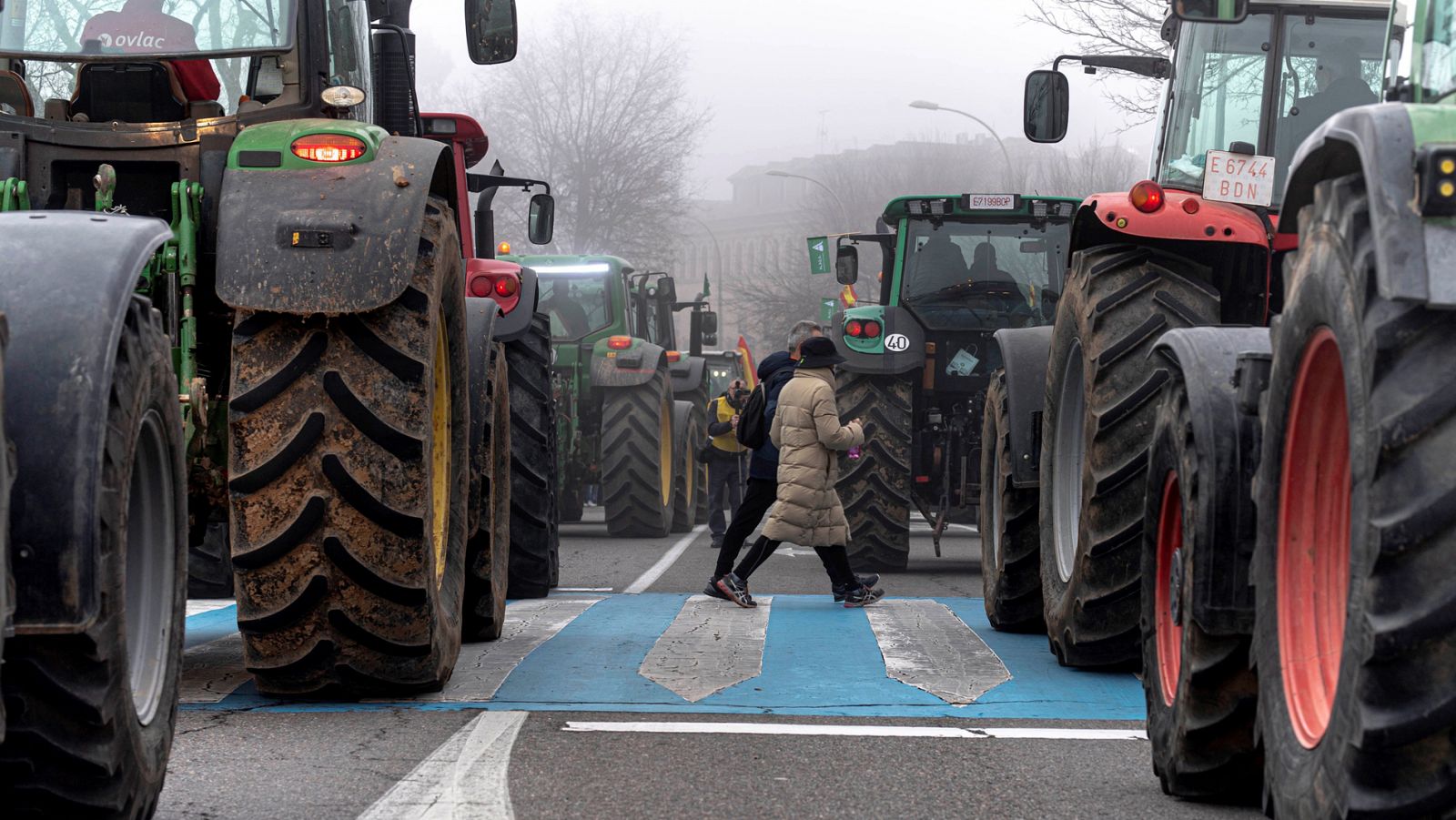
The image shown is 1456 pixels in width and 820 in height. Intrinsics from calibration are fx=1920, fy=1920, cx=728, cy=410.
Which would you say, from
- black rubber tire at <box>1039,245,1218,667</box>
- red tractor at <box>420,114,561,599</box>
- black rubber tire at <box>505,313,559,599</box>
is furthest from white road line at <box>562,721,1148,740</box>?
black rubber tire at <box>505,313,559,599</box>

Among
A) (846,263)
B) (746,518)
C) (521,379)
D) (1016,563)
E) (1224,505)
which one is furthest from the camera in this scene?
(846,263)

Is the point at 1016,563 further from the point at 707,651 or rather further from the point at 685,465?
the point at 685,465

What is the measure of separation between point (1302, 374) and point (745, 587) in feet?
23.3

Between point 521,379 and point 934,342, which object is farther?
point 934,342

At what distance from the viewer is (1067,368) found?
8125 millimetres

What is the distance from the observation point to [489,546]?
8211 mm

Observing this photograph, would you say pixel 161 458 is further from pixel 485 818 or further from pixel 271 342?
pixel 271 342

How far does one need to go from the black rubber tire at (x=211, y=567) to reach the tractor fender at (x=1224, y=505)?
5223 millimetres

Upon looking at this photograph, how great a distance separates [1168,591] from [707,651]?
10.8 feet

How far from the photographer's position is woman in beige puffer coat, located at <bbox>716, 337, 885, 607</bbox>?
36.1 ft

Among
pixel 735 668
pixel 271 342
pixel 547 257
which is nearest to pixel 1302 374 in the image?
pixel 271 342

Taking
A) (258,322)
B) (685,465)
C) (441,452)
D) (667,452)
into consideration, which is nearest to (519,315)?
(441,452)

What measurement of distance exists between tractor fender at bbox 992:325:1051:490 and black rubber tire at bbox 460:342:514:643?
94.0 inches

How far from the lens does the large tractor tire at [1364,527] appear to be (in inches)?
122
